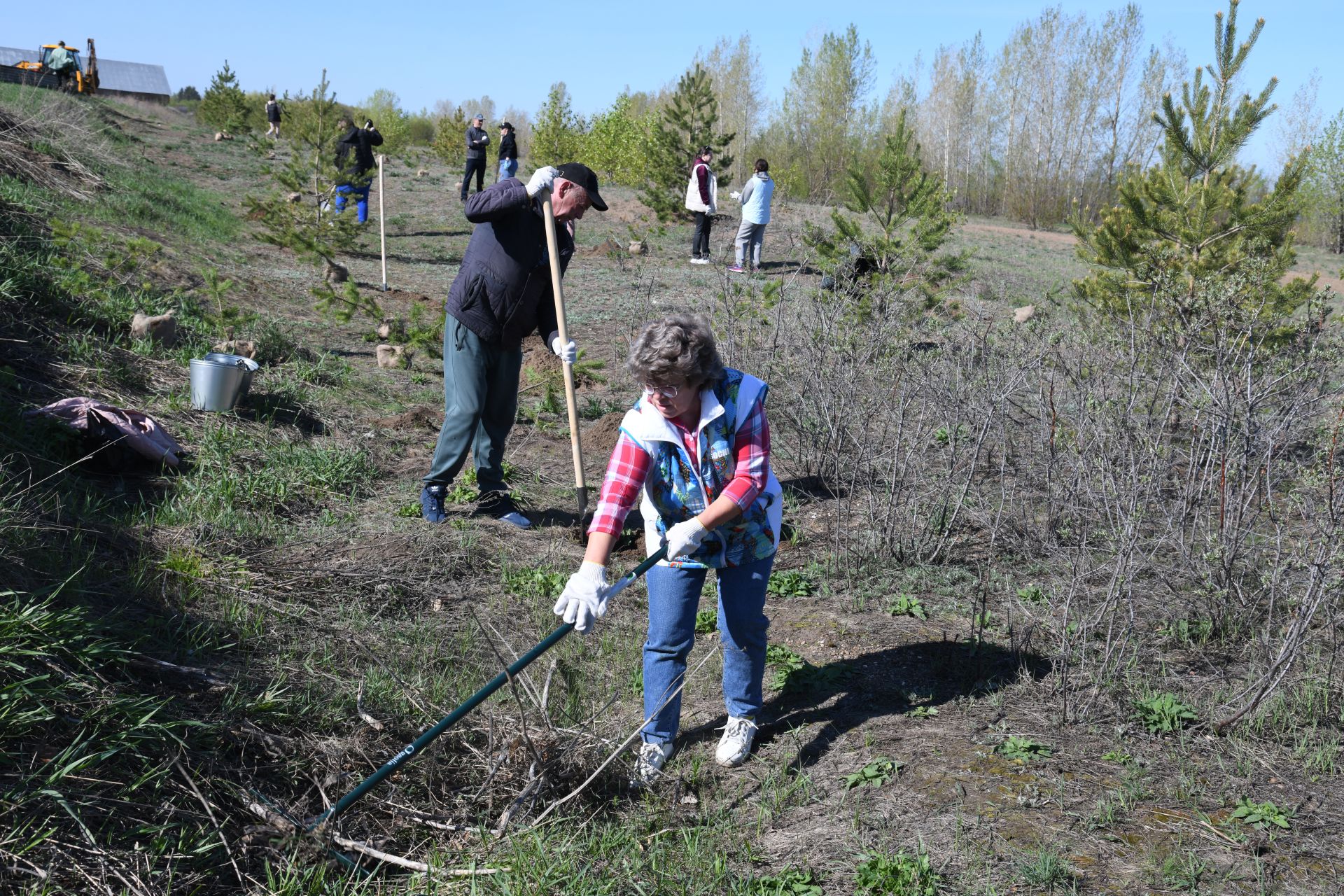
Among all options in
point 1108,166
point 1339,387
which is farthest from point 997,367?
point 1108,166

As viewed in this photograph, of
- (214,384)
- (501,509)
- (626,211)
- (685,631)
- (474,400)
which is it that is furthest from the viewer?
(626,211)

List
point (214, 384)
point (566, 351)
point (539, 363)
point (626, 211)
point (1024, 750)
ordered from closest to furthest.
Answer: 1. point (1024, 750)
2. point (566, 351)
3. point (214, 384)
4. point (539, 363)
5. point (626, 211)

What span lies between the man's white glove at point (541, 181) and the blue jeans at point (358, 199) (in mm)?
8684

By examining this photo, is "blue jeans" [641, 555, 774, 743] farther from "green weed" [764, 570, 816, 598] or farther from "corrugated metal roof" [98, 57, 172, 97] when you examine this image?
"corrugated metal roof" [98, 57, 172, 97]

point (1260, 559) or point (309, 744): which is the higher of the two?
point (1260, 559)

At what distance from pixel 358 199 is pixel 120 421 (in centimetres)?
962

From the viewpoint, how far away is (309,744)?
2834 mm

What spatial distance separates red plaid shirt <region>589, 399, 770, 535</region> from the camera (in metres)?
2.81

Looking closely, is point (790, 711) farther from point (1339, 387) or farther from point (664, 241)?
point (664, 241)

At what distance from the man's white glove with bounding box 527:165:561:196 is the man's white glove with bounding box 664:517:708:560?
2528 millimetres

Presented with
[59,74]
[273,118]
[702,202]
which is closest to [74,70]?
[59,74]

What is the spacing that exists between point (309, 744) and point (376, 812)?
0.29 m

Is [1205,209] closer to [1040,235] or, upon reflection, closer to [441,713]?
[441,713]

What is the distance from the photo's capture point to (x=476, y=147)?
16.2 metres
